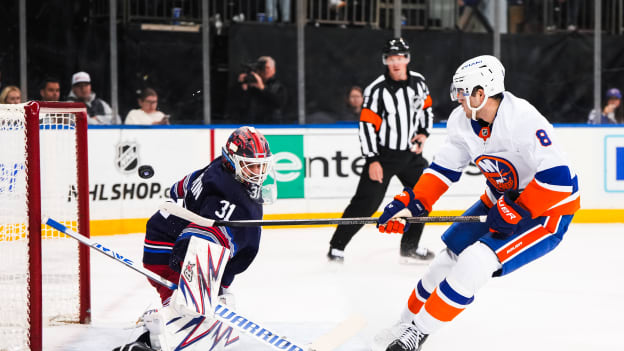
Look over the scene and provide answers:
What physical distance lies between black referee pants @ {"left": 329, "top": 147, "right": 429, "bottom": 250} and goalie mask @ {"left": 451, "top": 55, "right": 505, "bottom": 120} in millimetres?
1962

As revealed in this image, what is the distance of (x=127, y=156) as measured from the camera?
18.3ft

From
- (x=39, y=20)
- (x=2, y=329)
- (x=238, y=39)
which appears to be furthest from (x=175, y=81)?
(x=2, y=329)

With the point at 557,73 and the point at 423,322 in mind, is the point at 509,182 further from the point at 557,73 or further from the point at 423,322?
the point at 557,73

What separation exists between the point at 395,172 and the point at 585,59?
129 inches

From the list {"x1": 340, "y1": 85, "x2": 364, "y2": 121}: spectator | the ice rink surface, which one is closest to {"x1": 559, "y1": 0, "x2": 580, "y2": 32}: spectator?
{"x1": 340, "y1": 85, "x2": 364, "y2": 121}: spectator

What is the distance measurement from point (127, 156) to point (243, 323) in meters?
3.42

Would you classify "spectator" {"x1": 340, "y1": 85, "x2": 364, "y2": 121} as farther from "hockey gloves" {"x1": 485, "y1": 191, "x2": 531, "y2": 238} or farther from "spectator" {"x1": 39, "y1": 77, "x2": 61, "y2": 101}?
"hockey gloves" {"x1": 485, "y1": 191, "x2": 531, "y2": 238}

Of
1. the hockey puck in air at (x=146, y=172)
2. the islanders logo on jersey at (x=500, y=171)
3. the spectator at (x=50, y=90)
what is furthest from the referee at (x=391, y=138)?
the spectator at (x=50, y=90)

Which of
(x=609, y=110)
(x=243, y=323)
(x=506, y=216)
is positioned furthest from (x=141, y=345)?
(x=609, y=110)

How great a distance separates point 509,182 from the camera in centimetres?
258

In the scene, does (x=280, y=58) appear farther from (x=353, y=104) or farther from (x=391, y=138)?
(x=391, y=138)

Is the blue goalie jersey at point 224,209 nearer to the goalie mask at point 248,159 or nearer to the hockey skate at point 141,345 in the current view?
the goalie mask at point 248,159

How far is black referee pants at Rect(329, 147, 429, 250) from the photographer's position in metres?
4.42

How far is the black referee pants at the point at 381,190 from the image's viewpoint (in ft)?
14.5
